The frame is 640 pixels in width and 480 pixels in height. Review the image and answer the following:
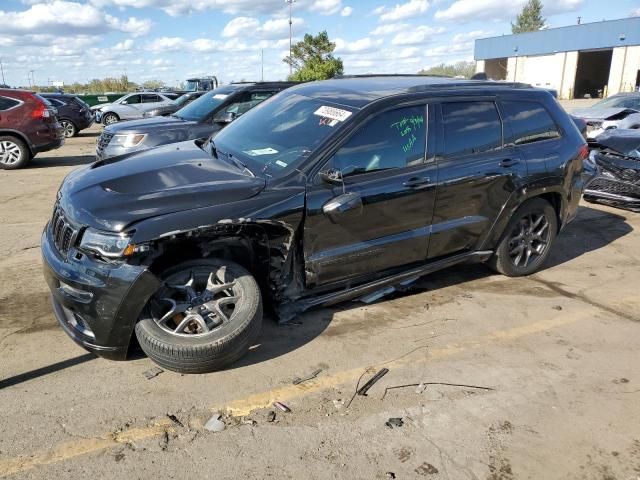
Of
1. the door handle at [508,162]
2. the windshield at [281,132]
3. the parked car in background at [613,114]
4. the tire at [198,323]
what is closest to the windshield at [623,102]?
the parked car in background at [613,114]

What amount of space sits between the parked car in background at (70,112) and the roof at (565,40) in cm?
4324

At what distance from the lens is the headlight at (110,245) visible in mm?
3006

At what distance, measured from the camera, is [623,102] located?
1471 cm

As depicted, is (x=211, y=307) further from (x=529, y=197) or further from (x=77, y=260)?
(x=529, y=197)

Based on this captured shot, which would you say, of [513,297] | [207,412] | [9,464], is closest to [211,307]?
[207,412]

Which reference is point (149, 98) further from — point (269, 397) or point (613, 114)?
point (269, 397)

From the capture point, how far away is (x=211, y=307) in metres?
3.31

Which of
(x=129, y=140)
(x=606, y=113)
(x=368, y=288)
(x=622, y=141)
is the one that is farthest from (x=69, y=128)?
(x=368, y=288)

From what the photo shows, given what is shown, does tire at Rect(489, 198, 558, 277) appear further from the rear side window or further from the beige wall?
the beige wall

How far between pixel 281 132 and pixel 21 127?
929 cm

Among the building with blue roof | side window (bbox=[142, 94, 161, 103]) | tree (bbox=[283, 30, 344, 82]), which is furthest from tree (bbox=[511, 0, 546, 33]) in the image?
side window (bbox=[142, 94, 161, 103])

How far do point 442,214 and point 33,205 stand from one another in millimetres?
6262

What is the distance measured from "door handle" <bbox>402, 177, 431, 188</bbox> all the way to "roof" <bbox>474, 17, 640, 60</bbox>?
48.5 m

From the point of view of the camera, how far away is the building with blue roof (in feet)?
142
